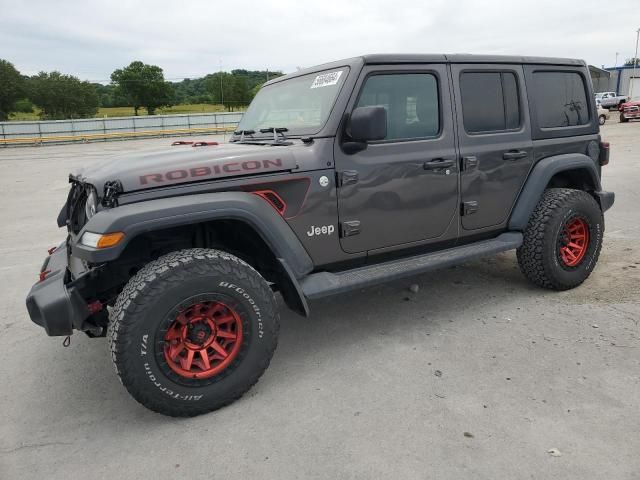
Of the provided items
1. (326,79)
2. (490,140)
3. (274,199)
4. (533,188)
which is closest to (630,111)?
(533,188)

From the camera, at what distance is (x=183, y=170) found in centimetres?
267

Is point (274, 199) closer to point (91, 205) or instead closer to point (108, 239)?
point (108, 239)

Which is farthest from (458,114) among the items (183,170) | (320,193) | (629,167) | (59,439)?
(629,167)

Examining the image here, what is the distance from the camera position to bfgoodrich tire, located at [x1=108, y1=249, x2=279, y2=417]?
2461 mm

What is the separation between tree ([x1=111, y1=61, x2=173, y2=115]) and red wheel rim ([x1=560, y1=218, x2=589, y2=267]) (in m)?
84.2

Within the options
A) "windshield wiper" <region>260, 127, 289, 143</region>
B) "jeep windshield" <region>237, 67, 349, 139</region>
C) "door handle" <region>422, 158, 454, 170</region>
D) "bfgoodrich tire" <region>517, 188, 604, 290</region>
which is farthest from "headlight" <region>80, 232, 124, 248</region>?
"bfgoodrich tire" <region>517, 188, 604, 290</region>

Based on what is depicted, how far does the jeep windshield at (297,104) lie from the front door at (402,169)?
178mm

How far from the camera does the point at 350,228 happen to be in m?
3.18

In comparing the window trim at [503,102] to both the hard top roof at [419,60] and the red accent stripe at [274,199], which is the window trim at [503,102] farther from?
the red accent stripe at [274,199]

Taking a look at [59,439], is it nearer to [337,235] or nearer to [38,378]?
[38,378]

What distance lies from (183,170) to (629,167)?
1171 cm

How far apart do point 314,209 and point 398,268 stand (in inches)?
31.4

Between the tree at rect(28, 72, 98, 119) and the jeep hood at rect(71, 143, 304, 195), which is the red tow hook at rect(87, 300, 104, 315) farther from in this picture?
the tree at rect(28, 72, 98, 119)

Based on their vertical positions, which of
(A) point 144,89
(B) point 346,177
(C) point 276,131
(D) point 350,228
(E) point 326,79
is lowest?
(D) point 350,228
